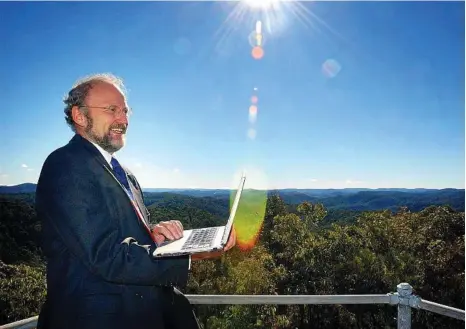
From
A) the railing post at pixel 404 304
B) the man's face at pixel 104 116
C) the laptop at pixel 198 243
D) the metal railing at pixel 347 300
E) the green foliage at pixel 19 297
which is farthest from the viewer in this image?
the green foliage at pixel 19 297

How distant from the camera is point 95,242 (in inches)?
34.3

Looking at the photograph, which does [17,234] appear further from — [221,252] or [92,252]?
[221,252]

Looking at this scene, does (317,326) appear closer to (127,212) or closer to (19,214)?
(127,212)

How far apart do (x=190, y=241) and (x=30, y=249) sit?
40.9 metres

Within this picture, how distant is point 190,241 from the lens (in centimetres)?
104

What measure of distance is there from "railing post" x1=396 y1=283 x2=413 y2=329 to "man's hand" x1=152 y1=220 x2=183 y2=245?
191 centimetres

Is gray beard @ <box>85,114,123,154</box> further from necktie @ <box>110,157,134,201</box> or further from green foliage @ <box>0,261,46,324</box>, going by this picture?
green foliage @ <box>0,261,46,324</box>

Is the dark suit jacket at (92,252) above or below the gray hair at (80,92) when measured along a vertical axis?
below

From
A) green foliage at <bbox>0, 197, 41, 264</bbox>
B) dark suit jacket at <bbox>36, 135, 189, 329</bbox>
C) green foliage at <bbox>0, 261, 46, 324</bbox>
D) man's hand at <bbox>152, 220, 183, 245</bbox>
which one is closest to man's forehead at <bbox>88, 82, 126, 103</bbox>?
dark suit jacket at <bbox>36, 135, 189, 329</bbox>

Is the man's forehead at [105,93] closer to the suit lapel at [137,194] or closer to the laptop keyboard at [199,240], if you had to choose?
the suit lapel at [137,194]

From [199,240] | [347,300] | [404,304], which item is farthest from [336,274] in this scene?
[199,240]

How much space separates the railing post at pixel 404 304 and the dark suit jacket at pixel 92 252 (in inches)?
79.3

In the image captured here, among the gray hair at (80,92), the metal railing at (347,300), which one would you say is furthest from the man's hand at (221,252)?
the metal railing at (347,300)

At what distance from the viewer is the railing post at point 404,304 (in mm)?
2472
